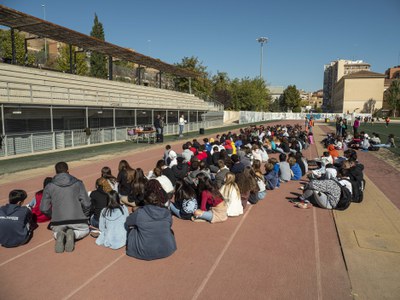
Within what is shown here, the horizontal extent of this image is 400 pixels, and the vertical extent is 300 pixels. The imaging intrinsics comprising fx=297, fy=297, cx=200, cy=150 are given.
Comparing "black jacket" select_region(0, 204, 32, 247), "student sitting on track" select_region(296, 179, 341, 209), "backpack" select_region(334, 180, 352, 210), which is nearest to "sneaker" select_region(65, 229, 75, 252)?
"black jacket" select_region(0, 204, 32, 247)

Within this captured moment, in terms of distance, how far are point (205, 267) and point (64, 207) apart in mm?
2799

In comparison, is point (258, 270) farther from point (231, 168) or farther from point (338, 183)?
point (231, 168)

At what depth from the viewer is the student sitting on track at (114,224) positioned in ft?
18.2

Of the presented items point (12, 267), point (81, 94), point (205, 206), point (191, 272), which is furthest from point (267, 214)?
point (81, 94)

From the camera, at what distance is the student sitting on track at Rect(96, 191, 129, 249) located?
18.2ft

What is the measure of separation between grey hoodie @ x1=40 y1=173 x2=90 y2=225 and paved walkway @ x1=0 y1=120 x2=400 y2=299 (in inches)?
25.2

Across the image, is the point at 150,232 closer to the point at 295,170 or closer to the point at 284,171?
the point at 284,171

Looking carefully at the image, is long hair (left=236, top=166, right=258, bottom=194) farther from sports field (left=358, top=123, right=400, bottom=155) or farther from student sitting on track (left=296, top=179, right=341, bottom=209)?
sports field (left=358, top=123, right=400, bottom=155)

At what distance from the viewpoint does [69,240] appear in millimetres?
5523

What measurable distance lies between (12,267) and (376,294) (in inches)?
226

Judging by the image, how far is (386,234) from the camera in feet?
20.7

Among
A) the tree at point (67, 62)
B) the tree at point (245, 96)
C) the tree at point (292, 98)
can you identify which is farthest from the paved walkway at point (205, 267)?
the tree at point (292, 98)

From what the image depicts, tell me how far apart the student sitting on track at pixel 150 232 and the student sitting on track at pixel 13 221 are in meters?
2.04

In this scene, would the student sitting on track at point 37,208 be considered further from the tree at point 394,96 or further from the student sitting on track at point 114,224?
the tree at point 394,96
